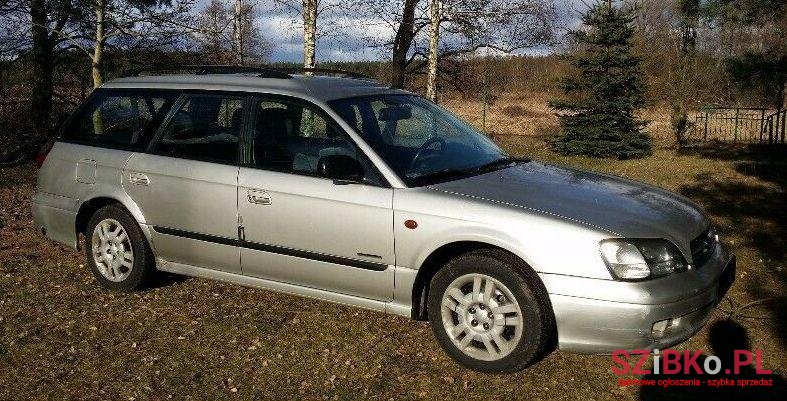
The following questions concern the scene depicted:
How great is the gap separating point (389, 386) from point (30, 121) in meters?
13.5

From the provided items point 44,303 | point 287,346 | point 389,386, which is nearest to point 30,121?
point 44,303

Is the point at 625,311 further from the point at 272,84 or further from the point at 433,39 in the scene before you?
the point at 433,39

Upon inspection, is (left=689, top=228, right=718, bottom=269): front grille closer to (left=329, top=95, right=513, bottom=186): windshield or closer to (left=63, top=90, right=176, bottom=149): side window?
(left=329, top=95, right=513, bottom=186): windshield

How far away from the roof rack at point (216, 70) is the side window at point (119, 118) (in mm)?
327

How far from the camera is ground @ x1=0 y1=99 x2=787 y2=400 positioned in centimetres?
380

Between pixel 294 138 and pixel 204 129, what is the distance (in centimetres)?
82

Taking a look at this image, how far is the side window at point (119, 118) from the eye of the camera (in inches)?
209

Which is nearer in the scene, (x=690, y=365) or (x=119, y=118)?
(x=690, y=365)

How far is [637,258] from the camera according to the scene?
3.59 metres

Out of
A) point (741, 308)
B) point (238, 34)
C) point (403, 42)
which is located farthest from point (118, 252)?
point (238, 34)

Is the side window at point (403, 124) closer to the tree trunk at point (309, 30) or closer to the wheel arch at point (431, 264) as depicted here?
the wheel arch at point (431, 264)

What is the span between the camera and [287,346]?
4441mm

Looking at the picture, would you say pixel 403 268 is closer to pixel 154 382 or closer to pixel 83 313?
pixel 154 382

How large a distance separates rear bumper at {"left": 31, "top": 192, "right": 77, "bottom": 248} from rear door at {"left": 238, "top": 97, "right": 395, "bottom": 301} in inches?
74.1
